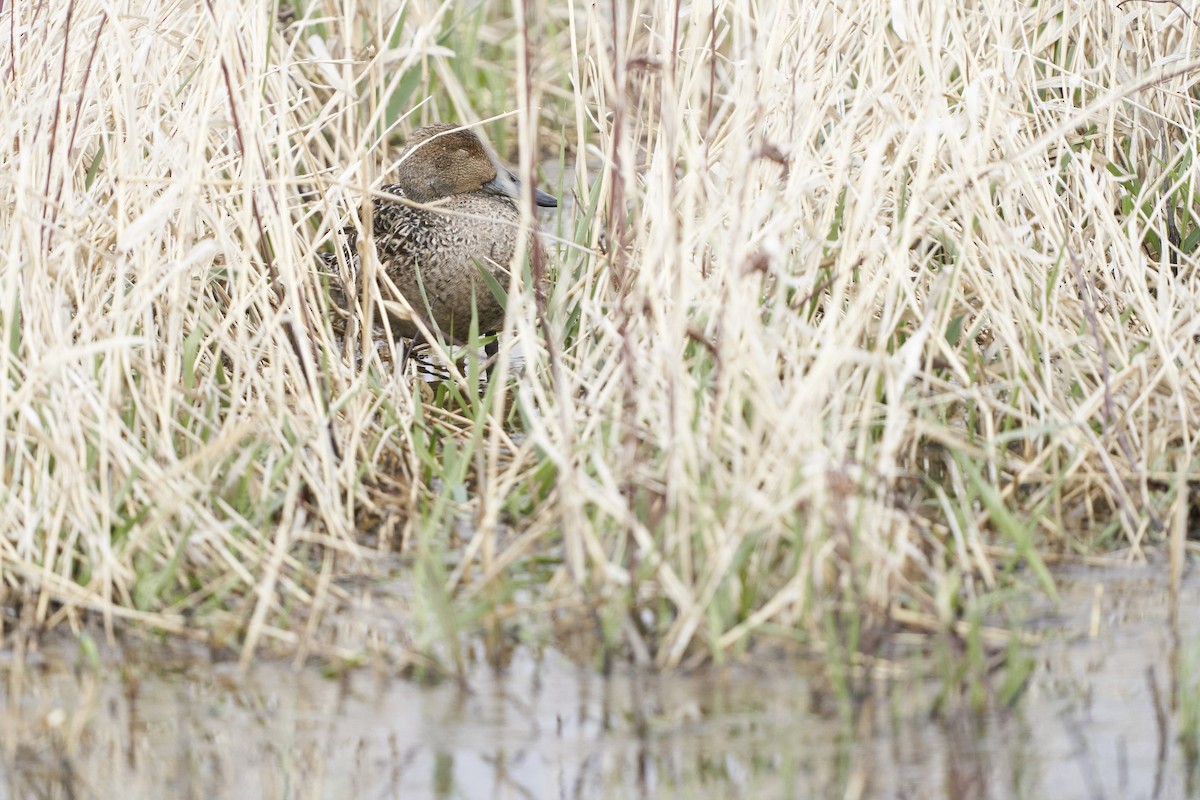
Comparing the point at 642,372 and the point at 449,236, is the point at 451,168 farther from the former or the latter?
the point at 642,372

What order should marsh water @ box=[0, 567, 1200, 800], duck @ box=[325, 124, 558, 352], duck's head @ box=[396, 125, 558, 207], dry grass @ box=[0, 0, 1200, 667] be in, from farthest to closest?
duck's head @ box=[396, 125, 558, 207], duck @ box=[325, 124, 558, 352], dry grass @ box=[0, 0, 1200, 667], marsh water @ box=[0, 567, 1200, 800]

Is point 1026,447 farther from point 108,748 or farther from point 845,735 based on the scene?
point 108,748

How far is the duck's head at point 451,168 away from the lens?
5211mm

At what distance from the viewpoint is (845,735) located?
2525 millimetres

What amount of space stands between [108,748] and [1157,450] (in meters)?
2.00

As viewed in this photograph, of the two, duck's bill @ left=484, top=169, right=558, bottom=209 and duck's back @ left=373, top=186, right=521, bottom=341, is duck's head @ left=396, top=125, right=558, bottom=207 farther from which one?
duck's back @ left=373, top=186, right=521, bottom=341

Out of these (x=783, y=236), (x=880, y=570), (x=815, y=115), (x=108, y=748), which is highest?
(x=815, y=115)

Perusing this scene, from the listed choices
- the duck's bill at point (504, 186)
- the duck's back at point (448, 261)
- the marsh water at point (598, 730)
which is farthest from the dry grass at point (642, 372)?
the duck's bill at point (504, 186)

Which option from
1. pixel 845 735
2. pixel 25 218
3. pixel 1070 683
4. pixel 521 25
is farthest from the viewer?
pixel 25 218

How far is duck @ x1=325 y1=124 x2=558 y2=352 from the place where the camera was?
4781mm

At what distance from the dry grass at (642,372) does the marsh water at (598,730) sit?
0.09 m

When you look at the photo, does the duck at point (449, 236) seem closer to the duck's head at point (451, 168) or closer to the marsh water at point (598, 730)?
the duck's head at point (451, 168)

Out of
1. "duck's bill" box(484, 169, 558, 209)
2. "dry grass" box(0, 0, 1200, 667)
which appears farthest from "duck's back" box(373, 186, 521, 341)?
"dry grass" box(0, 0, 1200, 667)

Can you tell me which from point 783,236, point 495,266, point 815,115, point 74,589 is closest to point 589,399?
point 783,236
